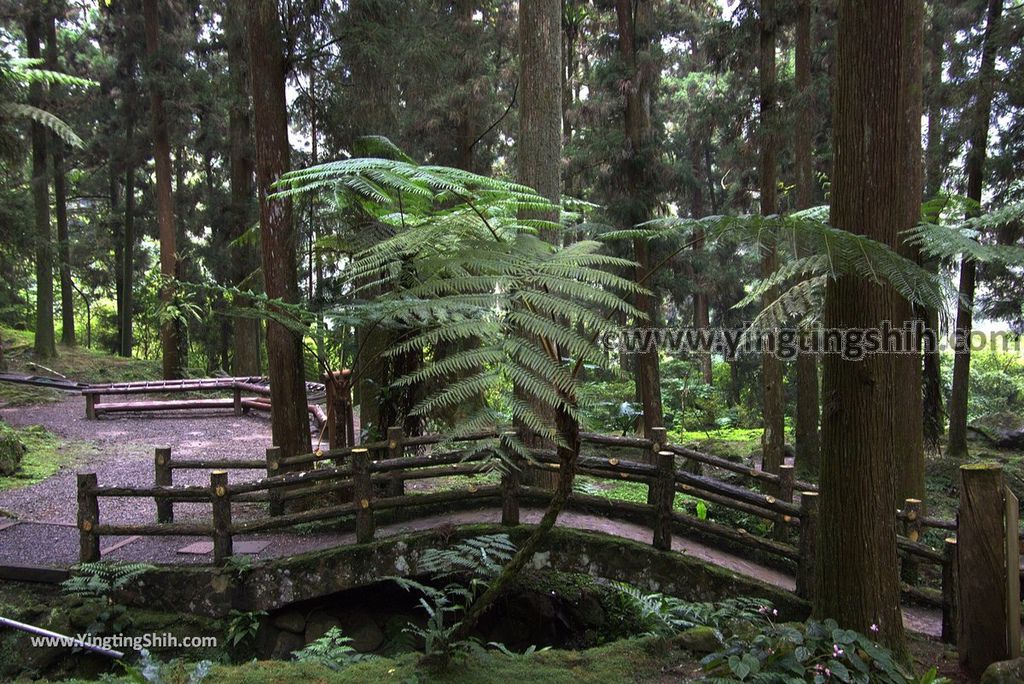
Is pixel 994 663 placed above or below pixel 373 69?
below

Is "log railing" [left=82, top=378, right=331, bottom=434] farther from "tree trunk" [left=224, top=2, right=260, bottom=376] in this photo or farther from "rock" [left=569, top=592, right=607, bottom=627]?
"rock" [left=569, top=592, right=607, bottom=627]

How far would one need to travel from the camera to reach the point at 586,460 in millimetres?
5910

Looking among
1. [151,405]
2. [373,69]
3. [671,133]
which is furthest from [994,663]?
[671,133]

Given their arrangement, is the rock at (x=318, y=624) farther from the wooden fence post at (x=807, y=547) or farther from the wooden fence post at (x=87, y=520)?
the wooden fence post at (x=807, y=547)

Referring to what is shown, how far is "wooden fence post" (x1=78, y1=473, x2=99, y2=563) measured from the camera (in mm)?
6176

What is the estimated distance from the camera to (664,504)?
19.9 feet

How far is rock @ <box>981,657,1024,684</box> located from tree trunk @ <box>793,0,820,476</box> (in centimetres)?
788

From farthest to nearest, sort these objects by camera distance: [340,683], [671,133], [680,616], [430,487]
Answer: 1. [671,133]
2. [430,487]
3. [680,616]
4. [340,683]

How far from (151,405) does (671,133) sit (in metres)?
18.7

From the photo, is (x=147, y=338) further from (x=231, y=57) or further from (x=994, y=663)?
(x=994, y=663)

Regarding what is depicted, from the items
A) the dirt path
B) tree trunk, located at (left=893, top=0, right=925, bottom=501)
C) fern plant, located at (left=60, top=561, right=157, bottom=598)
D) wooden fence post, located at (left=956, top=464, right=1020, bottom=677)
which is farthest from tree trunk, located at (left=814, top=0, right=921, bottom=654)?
fern plant, located at (left=60, top=561, right=157, bottom=598)

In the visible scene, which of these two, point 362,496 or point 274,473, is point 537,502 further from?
point 274,473

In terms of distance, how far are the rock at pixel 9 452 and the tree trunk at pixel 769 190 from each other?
→ 38.5 ft

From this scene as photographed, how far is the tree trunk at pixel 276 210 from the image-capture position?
7.67 m
